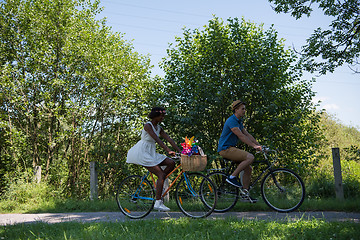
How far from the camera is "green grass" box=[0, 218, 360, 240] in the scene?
4.13 metres

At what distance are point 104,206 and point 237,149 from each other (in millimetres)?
3655

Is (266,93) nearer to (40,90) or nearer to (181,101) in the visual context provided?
(181,101)

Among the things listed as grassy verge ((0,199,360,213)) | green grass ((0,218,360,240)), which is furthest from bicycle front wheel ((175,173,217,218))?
grassy verge ((0,199,360,213))

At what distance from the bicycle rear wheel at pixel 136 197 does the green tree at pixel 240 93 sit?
10.8 feet

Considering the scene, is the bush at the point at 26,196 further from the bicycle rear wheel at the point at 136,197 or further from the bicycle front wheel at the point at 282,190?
the bicycle front wheel at the point at 282,190

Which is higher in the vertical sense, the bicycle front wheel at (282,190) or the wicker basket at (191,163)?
the wicker basket at (191,163)

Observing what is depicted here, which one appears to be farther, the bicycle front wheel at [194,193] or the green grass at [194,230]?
the bicycle front wheel at [194,193]

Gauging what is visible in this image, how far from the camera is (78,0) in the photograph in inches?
579

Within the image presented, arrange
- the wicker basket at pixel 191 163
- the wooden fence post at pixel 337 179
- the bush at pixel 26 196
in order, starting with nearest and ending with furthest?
the wicker basket at pixel 191 163, the wooden fence post at pixel 337 179, the bush at pixel 26 196

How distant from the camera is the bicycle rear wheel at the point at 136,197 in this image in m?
6.10

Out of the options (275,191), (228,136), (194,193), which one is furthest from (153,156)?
(275,191)

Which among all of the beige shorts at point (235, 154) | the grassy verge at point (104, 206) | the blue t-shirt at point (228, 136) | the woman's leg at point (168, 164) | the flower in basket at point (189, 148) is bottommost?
the grassy verge at point (104, 206)

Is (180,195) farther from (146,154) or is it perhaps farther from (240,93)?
(240,93)

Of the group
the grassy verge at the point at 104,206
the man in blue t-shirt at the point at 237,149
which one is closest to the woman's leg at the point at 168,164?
the man in blue t-shirt at the point at 237,149
